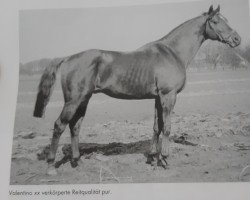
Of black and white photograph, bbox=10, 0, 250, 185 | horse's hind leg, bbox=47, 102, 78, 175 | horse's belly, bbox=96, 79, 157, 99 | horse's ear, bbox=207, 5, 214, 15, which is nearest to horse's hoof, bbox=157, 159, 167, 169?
black and white photograph, bbox=10, 0, 250, 185

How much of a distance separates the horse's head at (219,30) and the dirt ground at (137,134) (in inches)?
4.6

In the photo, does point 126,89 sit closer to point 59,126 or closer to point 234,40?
point 59,126

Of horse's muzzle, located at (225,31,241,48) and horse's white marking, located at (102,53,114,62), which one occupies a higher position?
horse's muzzle, located at (225,31,241,48)

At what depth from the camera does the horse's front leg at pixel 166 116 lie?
1280 millimetres

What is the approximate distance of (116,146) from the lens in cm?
132

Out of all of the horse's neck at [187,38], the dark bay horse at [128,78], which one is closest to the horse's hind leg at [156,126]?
the dark bay horse at [128,78]

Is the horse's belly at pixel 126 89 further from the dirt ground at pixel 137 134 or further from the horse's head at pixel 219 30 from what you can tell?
the horse's head at pixel 219 30

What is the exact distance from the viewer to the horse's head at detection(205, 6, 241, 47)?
53.1 inches

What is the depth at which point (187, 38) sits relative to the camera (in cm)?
135

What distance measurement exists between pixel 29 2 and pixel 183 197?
911mm

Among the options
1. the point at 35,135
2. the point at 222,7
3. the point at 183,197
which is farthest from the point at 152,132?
the point at 222,7

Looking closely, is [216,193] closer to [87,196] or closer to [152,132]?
[152,132]

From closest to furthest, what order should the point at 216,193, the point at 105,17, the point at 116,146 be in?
the point at 216,193 < the point at 116,146 < the point at 105,17

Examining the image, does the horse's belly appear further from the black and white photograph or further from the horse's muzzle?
the horse's muzzle
